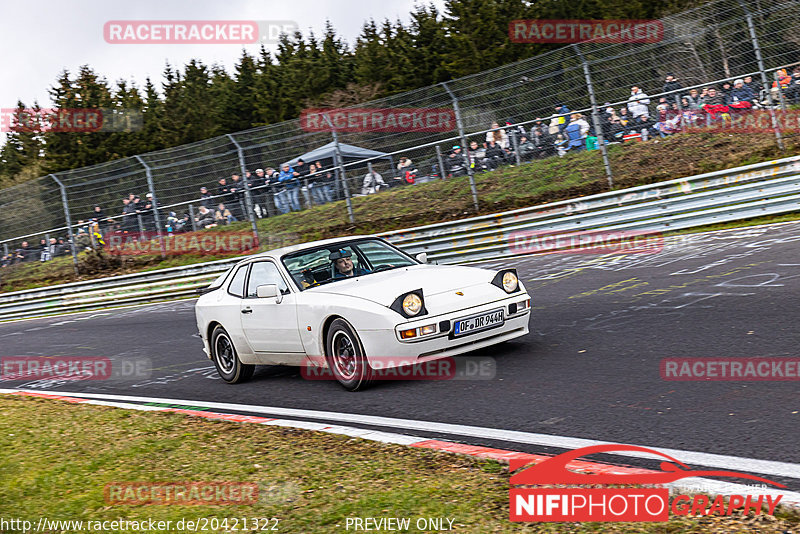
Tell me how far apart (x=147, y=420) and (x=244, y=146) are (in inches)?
489

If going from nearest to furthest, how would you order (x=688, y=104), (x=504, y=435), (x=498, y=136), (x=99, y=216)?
(x=504, y=435) → (x=688, y=104) → (x=498, y=136) → (x=99, y=216)

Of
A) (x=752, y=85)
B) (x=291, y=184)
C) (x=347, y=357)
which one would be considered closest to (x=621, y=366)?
(x=347, y=357)

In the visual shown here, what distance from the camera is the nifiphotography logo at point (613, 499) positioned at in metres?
3.28

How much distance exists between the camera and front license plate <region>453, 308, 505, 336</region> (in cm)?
664

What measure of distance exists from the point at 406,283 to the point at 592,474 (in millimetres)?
3298

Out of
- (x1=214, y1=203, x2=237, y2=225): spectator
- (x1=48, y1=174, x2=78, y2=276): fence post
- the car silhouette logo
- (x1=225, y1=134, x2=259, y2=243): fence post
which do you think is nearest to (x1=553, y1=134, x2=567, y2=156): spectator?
(x1=225, y1=134, x2=259, y2=243): fence post

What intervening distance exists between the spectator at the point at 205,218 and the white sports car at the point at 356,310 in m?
11.6

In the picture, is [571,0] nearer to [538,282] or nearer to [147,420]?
[538,282]

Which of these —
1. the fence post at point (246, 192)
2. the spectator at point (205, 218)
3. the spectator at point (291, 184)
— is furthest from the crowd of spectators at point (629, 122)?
the spectator at point (205, 218)

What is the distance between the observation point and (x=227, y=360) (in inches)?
334

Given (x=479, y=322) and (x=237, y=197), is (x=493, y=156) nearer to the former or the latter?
(x=237, y=197)

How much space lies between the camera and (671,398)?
203 inches

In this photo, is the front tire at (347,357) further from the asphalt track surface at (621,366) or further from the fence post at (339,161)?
the fence post at (339,161)

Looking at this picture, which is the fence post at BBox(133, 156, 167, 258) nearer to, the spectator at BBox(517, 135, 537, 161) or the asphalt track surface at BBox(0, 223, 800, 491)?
the asphalt track surface at BBox(0, 223, 800, 491)
